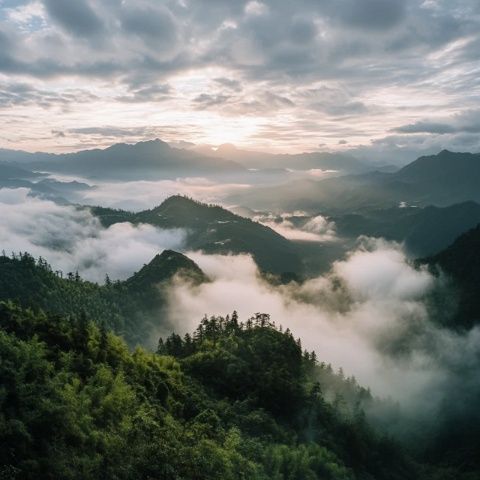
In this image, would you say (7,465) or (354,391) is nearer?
(7,465)

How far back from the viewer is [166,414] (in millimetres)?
73062

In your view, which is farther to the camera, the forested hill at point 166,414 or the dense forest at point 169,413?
the dense forest at point 169,413

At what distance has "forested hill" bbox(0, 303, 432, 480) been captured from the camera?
4519cm

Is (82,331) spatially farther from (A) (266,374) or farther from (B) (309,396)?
(B) (309,396)

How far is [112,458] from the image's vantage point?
4650 centimetres

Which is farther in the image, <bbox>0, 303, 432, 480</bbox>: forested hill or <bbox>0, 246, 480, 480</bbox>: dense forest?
<bbox>0, 246, 480, 480</bbox>: dense forest

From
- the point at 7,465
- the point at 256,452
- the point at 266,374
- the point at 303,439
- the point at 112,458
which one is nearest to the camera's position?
the point at 7,465

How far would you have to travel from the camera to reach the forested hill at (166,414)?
4519cm

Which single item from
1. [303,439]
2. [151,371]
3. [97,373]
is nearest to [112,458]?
[97,373]

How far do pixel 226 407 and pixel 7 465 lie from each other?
5881 centimetres

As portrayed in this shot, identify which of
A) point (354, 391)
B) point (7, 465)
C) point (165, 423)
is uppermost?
point (7, 465)

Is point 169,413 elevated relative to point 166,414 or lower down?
lower down

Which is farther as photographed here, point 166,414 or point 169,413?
point 169,413

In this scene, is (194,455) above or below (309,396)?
above
